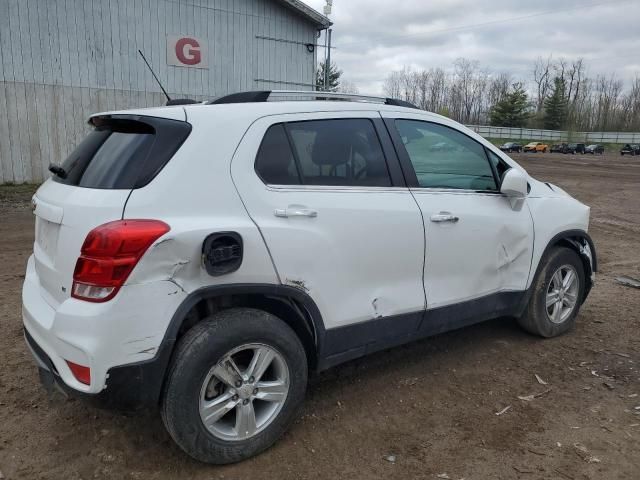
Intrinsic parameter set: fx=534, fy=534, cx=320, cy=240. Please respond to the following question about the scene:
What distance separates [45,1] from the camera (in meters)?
A: 12.4

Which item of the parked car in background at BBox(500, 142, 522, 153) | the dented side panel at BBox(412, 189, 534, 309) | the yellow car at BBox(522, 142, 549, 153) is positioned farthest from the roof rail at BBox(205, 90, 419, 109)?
the yellow car at BBox(522, 142, 549, 153)

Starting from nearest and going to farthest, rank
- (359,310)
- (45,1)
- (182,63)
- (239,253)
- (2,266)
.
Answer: (239,253)
(359,310)
(2,266)
(45,1)
(182,63)

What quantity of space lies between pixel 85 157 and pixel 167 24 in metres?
12.4

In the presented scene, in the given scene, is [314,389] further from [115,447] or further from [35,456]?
[35,456]

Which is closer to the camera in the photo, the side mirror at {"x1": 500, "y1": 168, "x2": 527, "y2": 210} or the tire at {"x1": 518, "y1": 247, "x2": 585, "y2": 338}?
the side mirror at {"x1": 500, "y1": 168, "x2": 527, "y2": 210}

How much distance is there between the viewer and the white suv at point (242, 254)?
2354 mm

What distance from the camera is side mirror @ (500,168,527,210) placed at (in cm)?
371

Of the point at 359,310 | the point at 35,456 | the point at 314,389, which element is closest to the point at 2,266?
the point at 35,456

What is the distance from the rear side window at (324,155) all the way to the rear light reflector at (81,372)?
1.22 metres

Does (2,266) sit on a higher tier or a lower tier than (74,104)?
lower

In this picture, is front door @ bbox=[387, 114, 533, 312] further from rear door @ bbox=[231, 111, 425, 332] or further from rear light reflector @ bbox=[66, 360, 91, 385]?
rear light reflector @ bbox=[66, 360, 91, 385]

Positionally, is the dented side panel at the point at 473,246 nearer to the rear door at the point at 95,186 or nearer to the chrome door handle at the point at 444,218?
the chrome door handle at the point at 444,218

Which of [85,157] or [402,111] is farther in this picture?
[402,111]

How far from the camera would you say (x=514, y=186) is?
12.2 ft
